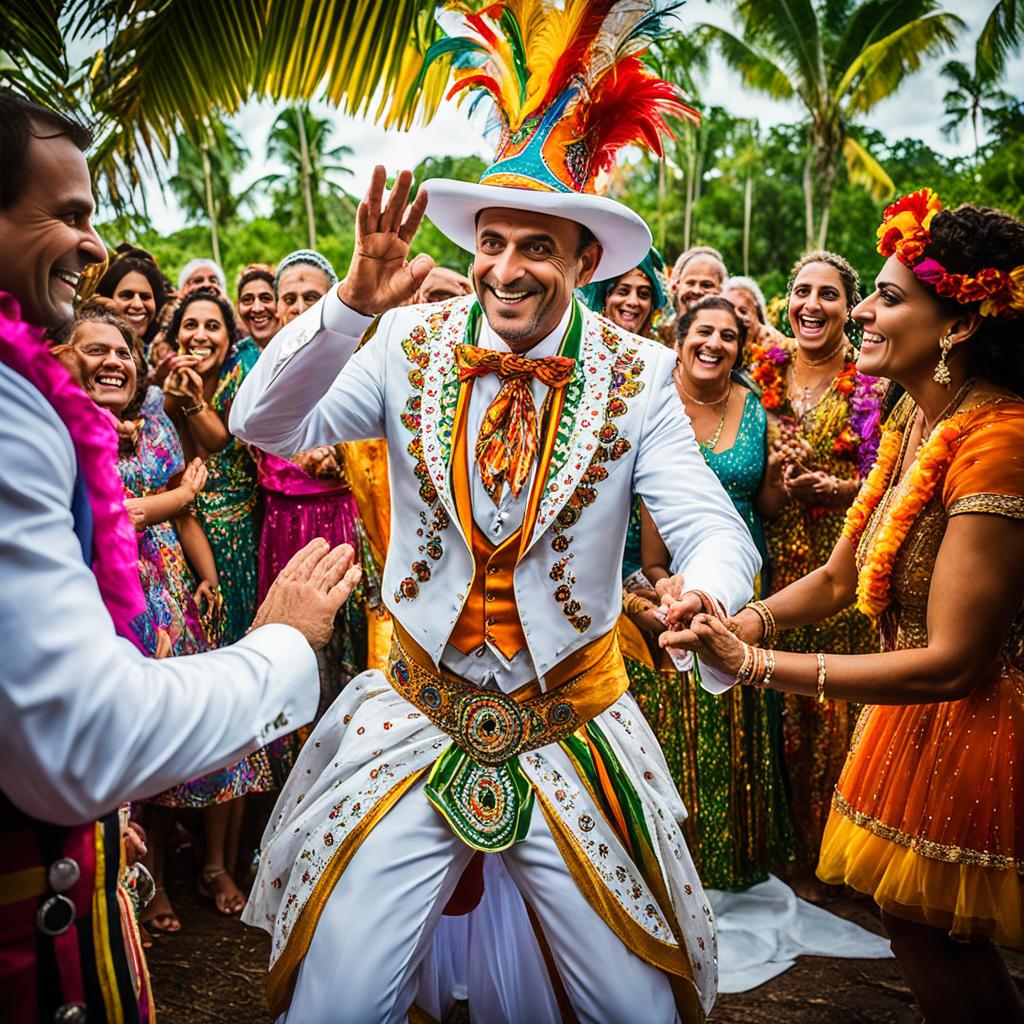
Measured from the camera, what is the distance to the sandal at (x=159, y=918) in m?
3.93

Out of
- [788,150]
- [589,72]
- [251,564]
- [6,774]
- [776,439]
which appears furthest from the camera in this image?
[788,150]

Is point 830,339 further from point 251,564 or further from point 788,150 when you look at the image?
point 788,150

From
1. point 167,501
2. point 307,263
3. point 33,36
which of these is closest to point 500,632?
point 167,501

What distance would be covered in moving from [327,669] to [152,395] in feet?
5.04

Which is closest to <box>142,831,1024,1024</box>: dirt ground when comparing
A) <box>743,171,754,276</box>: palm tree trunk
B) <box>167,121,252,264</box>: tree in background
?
<box>167,121,252,264</box>: tree in background

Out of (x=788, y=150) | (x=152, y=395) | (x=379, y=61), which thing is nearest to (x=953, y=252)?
(x=379, y=61)

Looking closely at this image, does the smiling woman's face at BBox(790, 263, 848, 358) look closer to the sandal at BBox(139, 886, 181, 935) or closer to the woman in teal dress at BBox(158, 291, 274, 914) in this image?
the woman in teal dress at BBox(158, 291, 274, 914)

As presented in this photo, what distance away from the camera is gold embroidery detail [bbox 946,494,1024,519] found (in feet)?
7.79

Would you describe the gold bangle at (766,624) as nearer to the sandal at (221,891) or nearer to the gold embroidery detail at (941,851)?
the gold embroidery detail at (941,851)

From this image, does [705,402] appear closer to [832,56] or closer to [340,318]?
[340,318]

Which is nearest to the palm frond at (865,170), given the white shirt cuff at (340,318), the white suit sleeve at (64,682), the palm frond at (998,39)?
the palm frond at (998,39)

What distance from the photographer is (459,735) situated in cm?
257

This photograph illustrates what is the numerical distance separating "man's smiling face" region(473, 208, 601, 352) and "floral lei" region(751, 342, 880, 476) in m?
1.98

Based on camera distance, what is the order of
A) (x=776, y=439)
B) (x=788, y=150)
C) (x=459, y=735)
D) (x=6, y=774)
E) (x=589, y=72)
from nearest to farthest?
(x=6, y=774), (x=459, y=735), (x=589, y=72), (x=776, y=439), (x=788, y=150)
